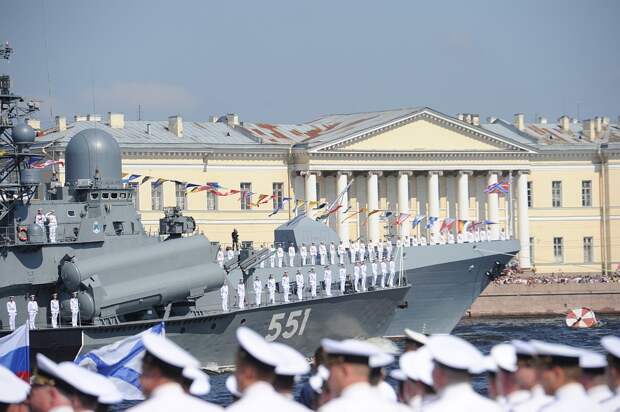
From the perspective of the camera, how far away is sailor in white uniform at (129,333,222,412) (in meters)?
8.39

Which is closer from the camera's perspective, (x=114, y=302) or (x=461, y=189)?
(x=114, y=302)

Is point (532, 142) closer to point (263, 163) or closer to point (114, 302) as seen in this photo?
point (263, 163)

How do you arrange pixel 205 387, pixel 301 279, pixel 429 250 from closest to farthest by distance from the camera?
1. pixel 205 387
2. pixel 301 279
3. pixel 429 250

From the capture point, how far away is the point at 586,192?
269 feet

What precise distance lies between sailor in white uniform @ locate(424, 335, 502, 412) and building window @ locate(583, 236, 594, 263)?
74.0m

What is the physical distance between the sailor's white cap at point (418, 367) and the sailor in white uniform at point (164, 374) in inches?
88.4

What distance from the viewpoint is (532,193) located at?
8175 cm

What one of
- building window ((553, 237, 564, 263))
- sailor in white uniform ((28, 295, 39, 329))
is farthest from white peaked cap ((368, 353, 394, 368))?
building window ((553, 237, 564, 263))

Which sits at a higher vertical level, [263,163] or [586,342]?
[263,163]

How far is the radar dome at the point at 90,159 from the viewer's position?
36375 millimetres

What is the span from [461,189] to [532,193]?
5525mm

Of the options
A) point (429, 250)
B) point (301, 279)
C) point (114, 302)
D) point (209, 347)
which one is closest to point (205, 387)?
point (114, 302)

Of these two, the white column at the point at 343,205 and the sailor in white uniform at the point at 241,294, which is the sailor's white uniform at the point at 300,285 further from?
the white column at the point at 343,205

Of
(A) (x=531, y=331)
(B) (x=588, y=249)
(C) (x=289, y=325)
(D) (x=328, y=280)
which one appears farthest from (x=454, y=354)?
(B) (x=588, y=249)
